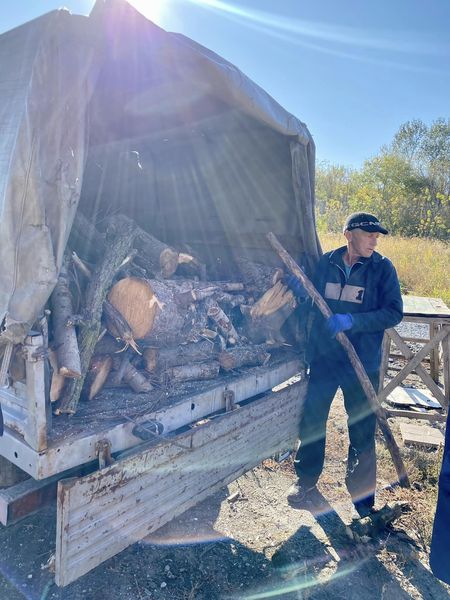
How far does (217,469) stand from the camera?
2.48m

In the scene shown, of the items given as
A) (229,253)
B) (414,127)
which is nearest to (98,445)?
(229,253)

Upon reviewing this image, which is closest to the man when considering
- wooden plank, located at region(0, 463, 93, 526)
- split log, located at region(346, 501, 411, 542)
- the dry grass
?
split log, located at region(346, 501, 411, 542)

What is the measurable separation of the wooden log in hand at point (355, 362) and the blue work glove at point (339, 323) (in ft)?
0.28

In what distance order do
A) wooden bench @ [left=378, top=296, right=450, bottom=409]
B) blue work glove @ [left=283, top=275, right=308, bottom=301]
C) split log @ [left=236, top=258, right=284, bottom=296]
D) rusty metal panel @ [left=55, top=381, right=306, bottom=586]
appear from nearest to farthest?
rusty metal panel @ [left=55, top=381, right=306, bottom=586], blue work glove @ [left=283, top=275, right=308, bottom=301], split log @ [left=236, top=258, right=284, bottom=296], wooden bench @ [left=378, top=296, right=450, bottom=409]

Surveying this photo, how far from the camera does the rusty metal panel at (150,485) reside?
1.74 m

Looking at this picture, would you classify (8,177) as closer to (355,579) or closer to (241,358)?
(241,358)

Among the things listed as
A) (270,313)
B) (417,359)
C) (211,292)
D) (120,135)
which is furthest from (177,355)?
(417,359)

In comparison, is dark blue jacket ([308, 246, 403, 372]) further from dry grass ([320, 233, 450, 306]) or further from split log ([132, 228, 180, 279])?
dry grass ([320, 233, 450, 306])

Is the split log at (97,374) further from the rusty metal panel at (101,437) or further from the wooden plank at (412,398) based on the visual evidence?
the wooden plank at (412,398)

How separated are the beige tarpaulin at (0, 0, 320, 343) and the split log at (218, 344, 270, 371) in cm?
103

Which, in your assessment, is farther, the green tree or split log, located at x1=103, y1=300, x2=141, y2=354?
the green tree

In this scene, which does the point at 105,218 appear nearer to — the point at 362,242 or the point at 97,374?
the point at 97,374

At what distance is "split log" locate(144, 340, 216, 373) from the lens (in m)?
2.67

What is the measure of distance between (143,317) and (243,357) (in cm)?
84
